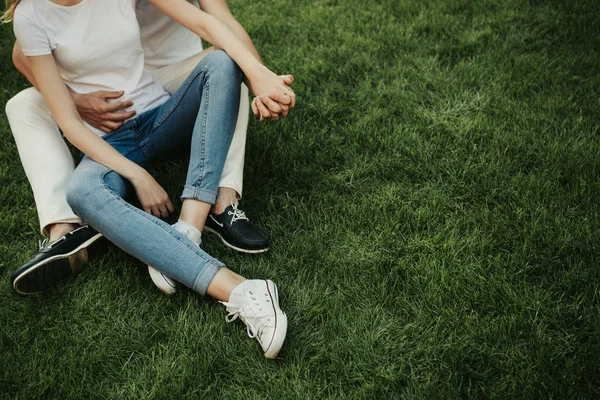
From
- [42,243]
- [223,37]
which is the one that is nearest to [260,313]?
[42,243]

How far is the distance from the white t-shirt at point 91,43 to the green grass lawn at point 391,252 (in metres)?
0.57

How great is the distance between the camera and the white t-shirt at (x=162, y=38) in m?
2.86

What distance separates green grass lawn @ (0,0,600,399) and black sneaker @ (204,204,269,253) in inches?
2.6

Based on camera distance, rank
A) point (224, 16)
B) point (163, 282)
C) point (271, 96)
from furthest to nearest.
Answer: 1. point (224, 16)
2. point (271, 96)
3. point (163, 282)

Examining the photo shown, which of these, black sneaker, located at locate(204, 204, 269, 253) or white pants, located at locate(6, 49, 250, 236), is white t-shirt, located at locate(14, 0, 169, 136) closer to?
white pants, located at locate(6, 49, 250, 236)

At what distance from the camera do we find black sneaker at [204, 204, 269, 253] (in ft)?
8.41

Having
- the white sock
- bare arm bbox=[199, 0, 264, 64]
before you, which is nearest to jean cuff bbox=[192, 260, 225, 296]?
the white sock

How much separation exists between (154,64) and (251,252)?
1266mm

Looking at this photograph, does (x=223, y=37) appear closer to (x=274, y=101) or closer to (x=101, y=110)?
(x=274, y=101)

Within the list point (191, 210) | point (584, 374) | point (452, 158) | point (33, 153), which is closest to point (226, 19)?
point (191, 210)

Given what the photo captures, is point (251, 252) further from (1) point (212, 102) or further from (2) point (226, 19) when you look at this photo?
(2) point (226, 19)

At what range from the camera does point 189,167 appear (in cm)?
249

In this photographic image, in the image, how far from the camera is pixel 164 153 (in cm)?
284

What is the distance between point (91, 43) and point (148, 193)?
76 centimetres
